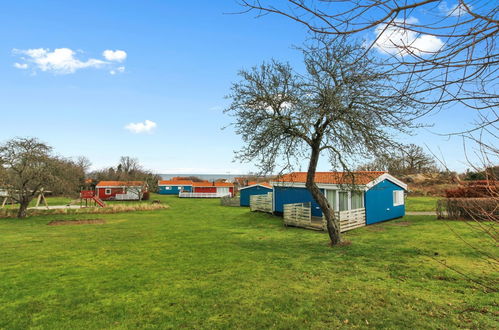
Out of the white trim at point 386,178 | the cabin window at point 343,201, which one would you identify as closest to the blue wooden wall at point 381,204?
the white trim at point 386,178

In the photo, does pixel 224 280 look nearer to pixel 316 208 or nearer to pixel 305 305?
pixel 305 305

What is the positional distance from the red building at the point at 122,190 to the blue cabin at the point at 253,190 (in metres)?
21.5

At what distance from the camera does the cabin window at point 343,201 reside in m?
16.0

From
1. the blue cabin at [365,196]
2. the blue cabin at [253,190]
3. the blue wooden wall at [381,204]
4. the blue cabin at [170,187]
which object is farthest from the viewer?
the blue cabin at [170,187]

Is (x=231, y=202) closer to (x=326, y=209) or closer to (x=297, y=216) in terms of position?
(x=297, y=216)

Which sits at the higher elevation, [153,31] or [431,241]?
[153,31]

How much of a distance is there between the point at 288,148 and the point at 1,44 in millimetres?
12850

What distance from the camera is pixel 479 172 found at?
1.95 metres

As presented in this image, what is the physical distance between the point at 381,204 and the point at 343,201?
8.92 ft

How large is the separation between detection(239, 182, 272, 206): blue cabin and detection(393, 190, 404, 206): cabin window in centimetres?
1242

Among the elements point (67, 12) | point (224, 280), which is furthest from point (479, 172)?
point (67, 12)

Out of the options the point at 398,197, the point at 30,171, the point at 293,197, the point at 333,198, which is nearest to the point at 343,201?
the point at 333,198

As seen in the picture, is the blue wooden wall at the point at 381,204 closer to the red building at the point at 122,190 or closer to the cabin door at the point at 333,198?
the cabin door at the point at 333,198

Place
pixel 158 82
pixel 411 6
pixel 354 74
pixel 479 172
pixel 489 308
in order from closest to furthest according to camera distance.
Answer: pixel 411 6
pixel 479 172
pixel 354 74
pixel 489 308
pixel 158 82
